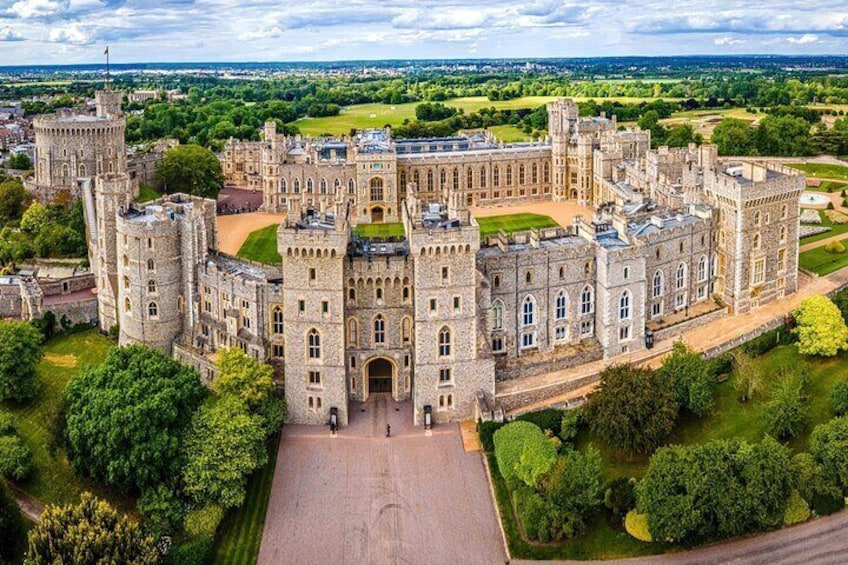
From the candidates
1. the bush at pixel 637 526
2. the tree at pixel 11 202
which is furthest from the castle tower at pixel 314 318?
the tree at pixel 11 202

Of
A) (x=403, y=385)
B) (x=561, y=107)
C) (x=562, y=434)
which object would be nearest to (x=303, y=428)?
(x=403, y=385)

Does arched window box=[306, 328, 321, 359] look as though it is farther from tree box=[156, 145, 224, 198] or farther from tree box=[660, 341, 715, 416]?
tree box=[156, 145, 224, 198]

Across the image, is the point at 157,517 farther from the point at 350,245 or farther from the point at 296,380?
the point at 350,245

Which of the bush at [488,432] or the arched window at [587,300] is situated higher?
the arched window at [587,300]

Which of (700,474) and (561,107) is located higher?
(561,107)

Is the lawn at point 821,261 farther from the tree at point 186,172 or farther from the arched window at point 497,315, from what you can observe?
the tree at point 186,172

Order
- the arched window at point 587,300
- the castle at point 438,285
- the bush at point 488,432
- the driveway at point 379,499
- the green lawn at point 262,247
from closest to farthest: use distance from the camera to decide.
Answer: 1. the driveway at point 379,499
2. the bush at point 488,432
3. the castle at point 438,285
4. the arched window at point 587,300
5. the green lawn at point 262,247

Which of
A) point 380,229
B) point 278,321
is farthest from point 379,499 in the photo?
point 380,229
